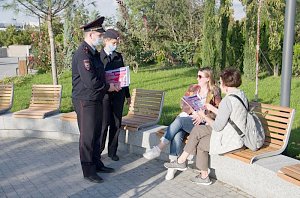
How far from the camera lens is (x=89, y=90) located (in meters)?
4.29

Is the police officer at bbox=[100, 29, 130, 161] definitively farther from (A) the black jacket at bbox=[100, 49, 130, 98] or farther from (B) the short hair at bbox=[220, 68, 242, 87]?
(B) the short hair at bbox=[220, 68, 242, 87]

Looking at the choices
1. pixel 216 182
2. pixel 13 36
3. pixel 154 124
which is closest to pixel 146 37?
pixel 154 124

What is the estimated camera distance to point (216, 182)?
176 inches

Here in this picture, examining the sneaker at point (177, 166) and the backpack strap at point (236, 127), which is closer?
the backpack strap at point (236, 127)

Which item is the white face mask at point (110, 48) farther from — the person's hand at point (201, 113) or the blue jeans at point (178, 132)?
the person's hand at point (201, 113)

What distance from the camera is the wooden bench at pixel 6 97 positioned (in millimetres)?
7059

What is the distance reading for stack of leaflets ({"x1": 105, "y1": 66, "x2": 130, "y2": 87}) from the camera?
4.74 m

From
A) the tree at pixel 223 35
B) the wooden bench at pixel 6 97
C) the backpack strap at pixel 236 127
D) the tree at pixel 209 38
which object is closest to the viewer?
the backpack strap at pixel 236 127

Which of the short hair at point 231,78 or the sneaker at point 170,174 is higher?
the short hair at point 231,78

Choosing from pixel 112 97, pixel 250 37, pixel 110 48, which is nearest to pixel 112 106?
pixel 112 97

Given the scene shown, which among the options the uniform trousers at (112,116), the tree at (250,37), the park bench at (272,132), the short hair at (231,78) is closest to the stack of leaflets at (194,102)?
the short hair at (231,78)

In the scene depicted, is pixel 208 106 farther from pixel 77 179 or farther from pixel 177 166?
pixel 77 179

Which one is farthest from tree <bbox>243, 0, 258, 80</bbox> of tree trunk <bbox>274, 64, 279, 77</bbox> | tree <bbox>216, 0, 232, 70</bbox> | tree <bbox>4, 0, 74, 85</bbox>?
tree <bbox>4, 0, 74, 85</bbox>

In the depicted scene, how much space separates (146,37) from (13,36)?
31157 millimetres
